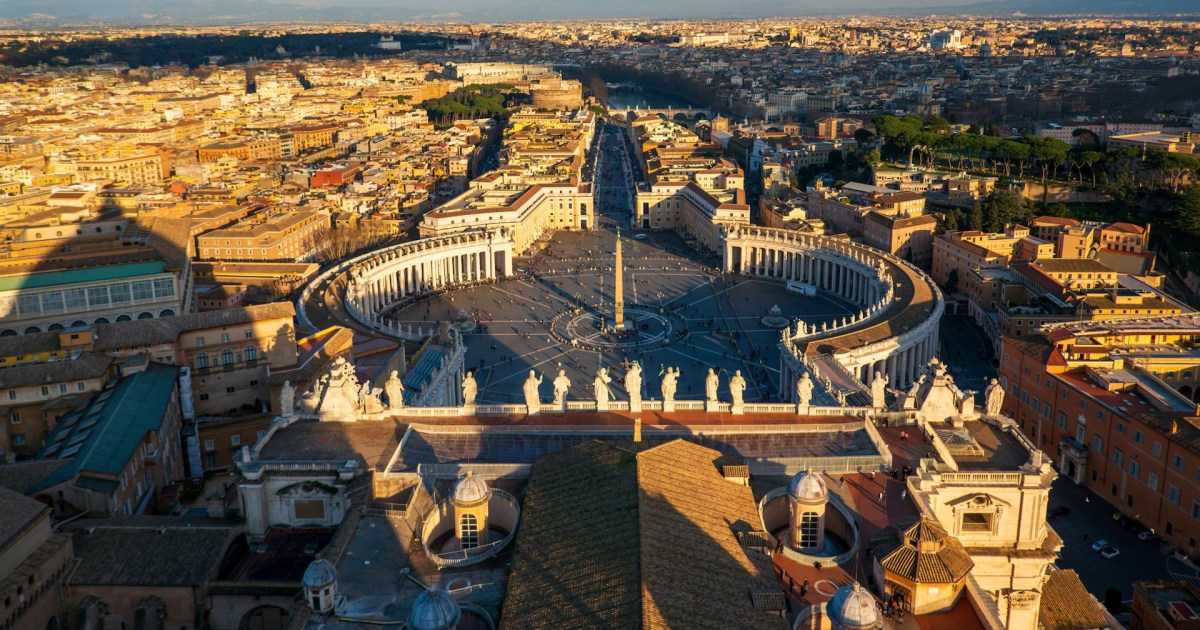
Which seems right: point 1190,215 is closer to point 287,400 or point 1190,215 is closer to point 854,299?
point 854,299

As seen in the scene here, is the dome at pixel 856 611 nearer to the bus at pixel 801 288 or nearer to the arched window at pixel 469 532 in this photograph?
the arched window at pixel 469 532

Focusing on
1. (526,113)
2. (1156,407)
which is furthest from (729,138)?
(1156,407)

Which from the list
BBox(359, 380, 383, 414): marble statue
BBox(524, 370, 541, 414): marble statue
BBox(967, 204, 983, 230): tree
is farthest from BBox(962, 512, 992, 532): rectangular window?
BBox(967, 204, 983, 230): tree

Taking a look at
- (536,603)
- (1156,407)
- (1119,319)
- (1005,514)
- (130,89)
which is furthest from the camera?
(130,89)

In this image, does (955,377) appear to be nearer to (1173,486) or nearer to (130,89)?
(1173,486)

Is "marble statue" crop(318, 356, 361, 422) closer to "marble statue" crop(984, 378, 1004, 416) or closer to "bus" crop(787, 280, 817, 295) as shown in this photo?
"marble statue" crop(984, 378, 1004, 416)

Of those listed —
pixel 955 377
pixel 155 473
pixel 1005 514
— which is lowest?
pixel 955 377

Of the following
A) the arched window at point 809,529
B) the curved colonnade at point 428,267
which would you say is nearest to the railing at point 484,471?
the arched window at point 809,529
